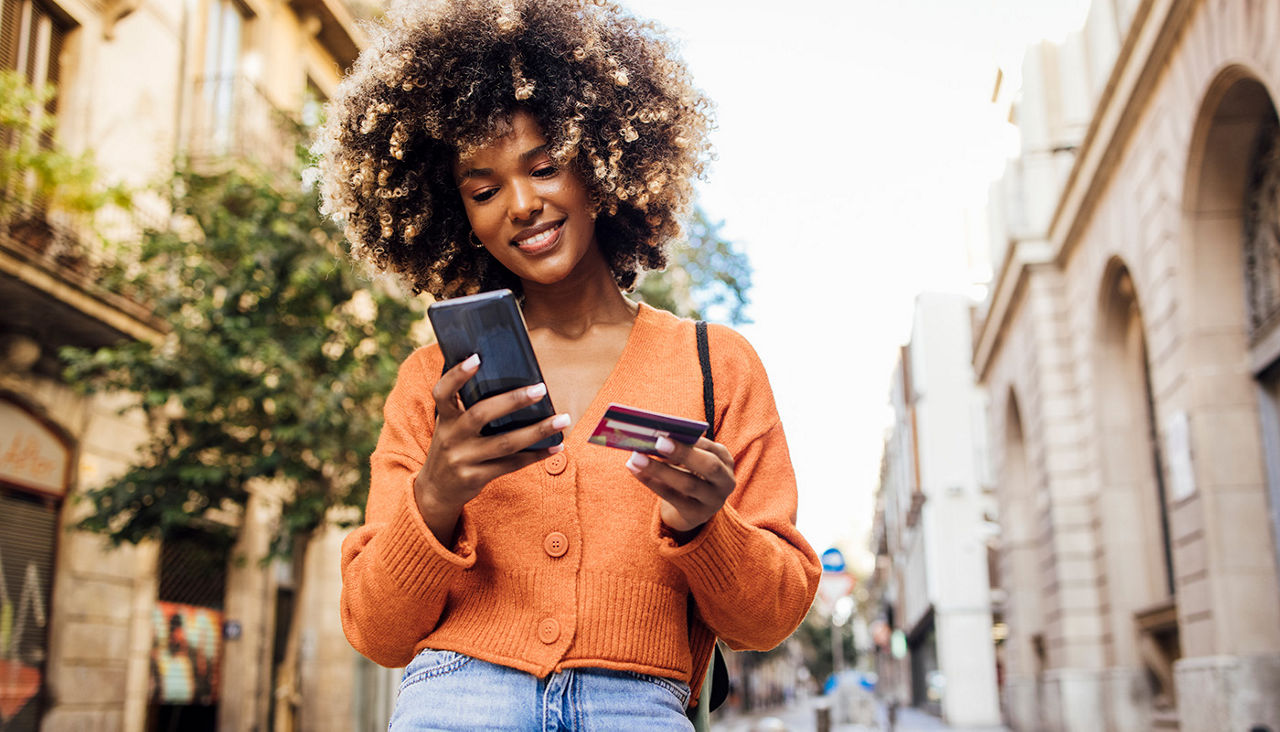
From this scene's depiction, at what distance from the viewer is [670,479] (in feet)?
5.86

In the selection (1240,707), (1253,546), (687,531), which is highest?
(1253,546)

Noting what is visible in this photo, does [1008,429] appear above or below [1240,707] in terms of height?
above

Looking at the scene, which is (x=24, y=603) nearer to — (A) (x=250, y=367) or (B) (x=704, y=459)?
(A) (x=250, y=367)

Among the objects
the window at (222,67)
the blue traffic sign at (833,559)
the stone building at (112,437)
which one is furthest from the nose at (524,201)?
the blue traffic sign at (833,559)

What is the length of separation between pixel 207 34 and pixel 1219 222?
13270 millimetres

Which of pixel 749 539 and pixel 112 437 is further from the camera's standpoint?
pixel 112 437

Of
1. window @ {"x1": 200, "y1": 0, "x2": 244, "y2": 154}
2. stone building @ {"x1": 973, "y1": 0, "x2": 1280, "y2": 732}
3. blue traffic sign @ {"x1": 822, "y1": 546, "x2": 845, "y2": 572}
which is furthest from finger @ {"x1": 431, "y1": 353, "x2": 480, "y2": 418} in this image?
blue traffic sign @ {"x1": 822, "y1": 546, "x2": 845, "y2": 572}

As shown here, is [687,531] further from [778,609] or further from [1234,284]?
[1234,284]

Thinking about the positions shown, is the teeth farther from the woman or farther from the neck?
the neck

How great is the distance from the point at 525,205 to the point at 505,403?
24.4 inches

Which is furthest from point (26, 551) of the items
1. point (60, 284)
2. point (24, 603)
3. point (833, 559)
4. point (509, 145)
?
point (509, 145)

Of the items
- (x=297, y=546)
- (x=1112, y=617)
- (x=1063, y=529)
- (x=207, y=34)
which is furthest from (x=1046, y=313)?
(x=207, y=34)

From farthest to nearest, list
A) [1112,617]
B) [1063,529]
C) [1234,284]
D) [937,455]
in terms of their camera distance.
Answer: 1. [937,455]
2. [1063,529]
3. [1112,617]
4. [1234,284]

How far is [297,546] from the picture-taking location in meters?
12.9
